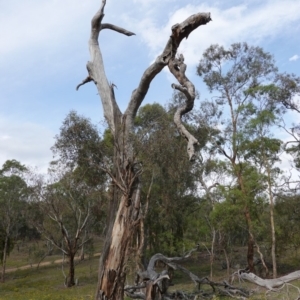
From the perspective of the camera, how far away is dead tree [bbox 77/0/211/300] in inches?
251

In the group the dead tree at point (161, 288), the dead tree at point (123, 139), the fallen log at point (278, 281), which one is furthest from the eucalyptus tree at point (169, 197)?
the dead tree at point (123, 139)

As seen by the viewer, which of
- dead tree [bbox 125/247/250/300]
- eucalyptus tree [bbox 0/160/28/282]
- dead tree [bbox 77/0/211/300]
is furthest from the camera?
eucalyptus tree [bbox 0/160/28/282]

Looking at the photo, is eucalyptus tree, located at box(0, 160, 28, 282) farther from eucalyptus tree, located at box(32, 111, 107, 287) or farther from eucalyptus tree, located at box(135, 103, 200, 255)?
eucalyptus tree, located at box(135, 103, 200, 255)

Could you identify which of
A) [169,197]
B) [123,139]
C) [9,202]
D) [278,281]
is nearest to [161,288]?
[278,281]

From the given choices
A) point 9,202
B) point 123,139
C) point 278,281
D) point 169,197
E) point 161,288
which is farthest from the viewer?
point 9,202

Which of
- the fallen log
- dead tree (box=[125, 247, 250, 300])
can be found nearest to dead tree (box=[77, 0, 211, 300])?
dead tree (box=[125, 247, 250, 300])

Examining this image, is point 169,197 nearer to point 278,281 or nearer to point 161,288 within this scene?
point 161,288

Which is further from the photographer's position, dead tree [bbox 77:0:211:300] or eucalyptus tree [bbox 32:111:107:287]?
eucalyptus tree [bbox 32:111:107:287]

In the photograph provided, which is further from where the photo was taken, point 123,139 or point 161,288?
point 161,288

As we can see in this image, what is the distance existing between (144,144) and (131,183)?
84.6 inches

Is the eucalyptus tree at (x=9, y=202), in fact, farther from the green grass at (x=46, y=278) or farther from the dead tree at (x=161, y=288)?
the dead tree at (x=161, y=288)

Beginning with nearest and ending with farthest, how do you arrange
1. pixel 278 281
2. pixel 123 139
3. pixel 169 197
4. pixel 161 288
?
pixel 123 139, pixel 278 281, pixel 161 288, pixel 169 197

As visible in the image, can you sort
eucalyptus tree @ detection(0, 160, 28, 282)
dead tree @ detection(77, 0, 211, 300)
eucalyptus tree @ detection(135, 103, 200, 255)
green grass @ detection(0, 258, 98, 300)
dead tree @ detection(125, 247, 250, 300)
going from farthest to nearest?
eucalyptus tree @ detection(0, 160, 28, 282), green grass @ detection(0, 258, 98, 300), eucalyptus tree @ detection(135, 103, 200, 255), dead tree @ detection(125, 247, 250, 300), dead tree @ detection(77, 0, 211, 300)

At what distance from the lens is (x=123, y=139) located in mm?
7305
